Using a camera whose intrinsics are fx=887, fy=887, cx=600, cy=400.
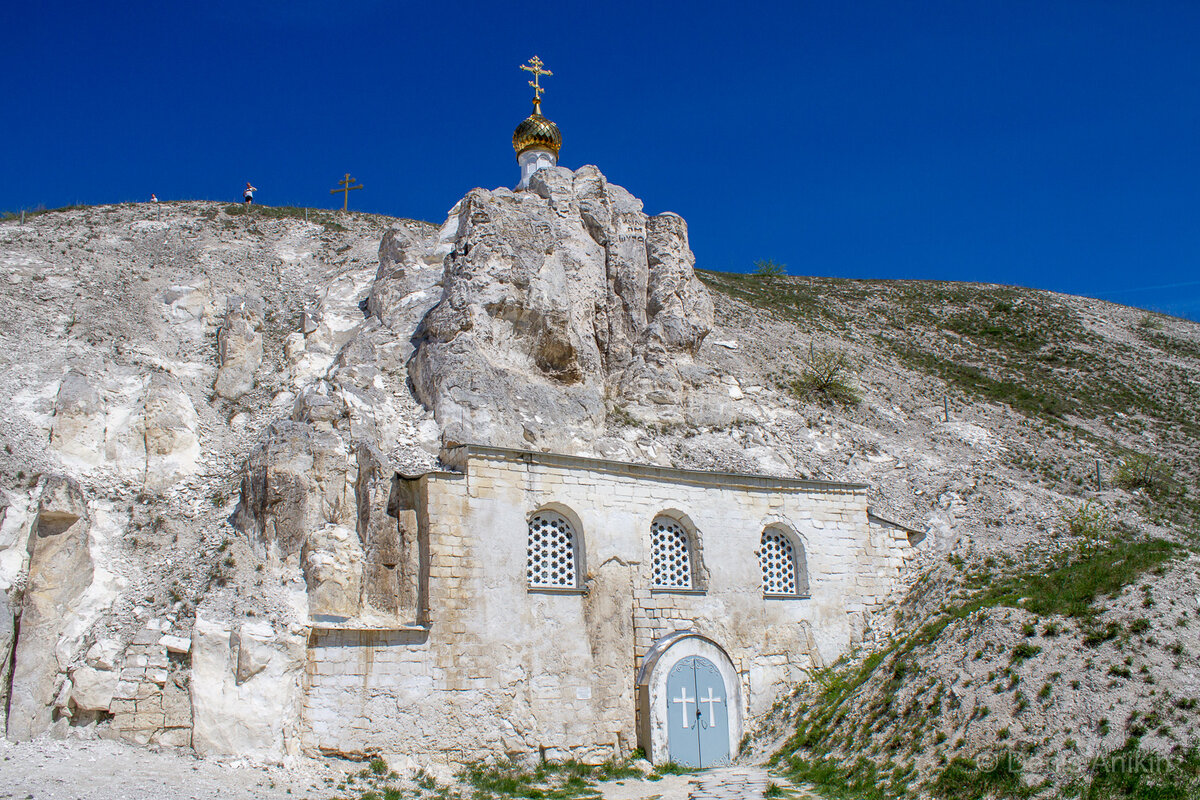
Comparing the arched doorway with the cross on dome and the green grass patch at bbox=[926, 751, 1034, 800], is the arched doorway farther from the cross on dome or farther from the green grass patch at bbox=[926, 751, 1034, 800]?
the cross on dome

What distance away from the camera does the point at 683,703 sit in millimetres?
16672

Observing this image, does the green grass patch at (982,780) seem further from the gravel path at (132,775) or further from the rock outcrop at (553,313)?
the rock outcrop at (553,313)

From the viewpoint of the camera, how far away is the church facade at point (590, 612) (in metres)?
14.7

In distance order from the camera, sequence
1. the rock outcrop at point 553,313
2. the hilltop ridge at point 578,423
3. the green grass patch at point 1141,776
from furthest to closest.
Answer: the rock outcrop at point 553,313 → the hilltop ridge at point 578,423 → the green grass patch at point 1141,776

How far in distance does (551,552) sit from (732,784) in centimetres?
520

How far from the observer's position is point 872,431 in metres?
25.3

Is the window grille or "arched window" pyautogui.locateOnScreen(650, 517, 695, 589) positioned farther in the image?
the window grille

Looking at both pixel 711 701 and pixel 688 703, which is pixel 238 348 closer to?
pixel 688 703

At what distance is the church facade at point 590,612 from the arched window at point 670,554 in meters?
0.04

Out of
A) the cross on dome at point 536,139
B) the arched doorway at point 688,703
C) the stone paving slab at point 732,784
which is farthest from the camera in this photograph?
the cross on dome at point 536,139

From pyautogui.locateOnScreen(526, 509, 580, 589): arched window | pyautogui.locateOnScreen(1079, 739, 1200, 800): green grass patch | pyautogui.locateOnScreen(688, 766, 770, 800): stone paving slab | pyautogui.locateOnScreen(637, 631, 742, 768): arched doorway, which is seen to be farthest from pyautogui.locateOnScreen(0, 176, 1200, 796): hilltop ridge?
pyautogui.locateOnScreen(526, 509, 580, 589): arched window

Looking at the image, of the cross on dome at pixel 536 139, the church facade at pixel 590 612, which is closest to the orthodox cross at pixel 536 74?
the cross on dome at pixel 536 139

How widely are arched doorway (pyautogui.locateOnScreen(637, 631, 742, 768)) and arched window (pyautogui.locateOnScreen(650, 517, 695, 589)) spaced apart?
1209 mm

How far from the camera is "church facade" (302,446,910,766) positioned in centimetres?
1466
